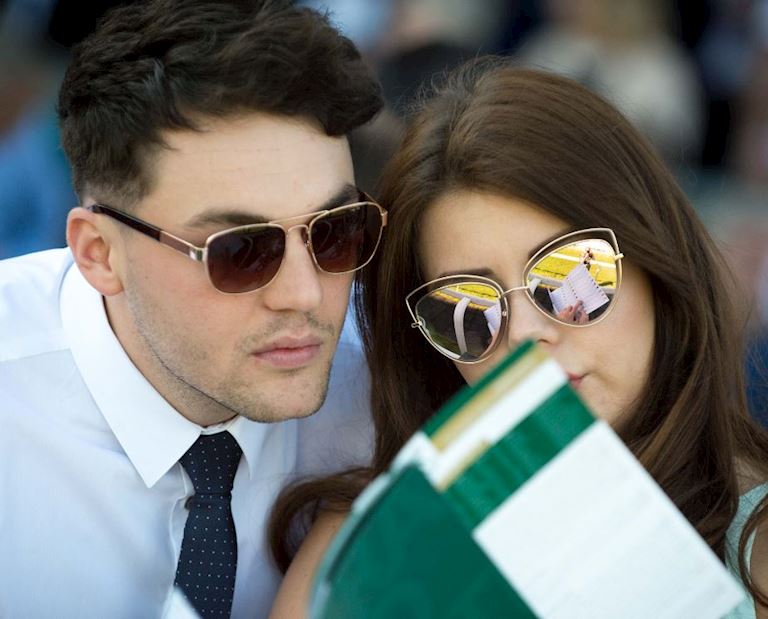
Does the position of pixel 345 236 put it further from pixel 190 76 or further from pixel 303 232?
pixel 190 76

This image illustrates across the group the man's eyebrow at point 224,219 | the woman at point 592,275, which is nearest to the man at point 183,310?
the man's eyebrow at point 224,219

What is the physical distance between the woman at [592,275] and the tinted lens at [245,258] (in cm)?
25

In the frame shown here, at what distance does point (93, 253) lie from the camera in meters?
2.29

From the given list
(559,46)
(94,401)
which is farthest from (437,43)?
(94,401)

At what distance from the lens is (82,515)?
7.07 ft

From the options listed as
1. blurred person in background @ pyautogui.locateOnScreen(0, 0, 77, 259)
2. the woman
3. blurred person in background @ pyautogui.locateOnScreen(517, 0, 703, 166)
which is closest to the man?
the woman

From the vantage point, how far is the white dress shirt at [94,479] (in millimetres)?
2125

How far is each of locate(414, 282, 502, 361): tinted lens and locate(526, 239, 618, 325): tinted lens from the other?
9 cm

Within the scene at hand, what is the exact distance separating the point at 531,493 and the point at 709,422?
0.93m

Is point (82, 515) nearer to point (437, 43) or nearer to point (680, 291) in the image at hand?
point (680, 291)

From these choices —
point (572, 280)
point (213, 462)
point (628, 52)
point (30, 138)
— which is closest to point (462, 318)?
point (572, 280)

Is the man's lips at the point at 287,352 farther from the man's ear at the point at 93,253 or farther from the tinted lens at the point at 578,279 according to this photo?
the tinted lens at the point at 578,279

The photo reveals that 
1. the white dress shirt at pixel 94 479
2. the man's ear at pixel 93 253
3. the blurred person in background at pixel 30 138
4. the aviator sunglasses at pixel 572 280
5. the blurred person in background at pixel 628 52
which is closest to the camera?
the aviator sunglasses at pixel 572 280

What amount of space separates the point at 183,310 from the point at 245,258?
0.21 m
